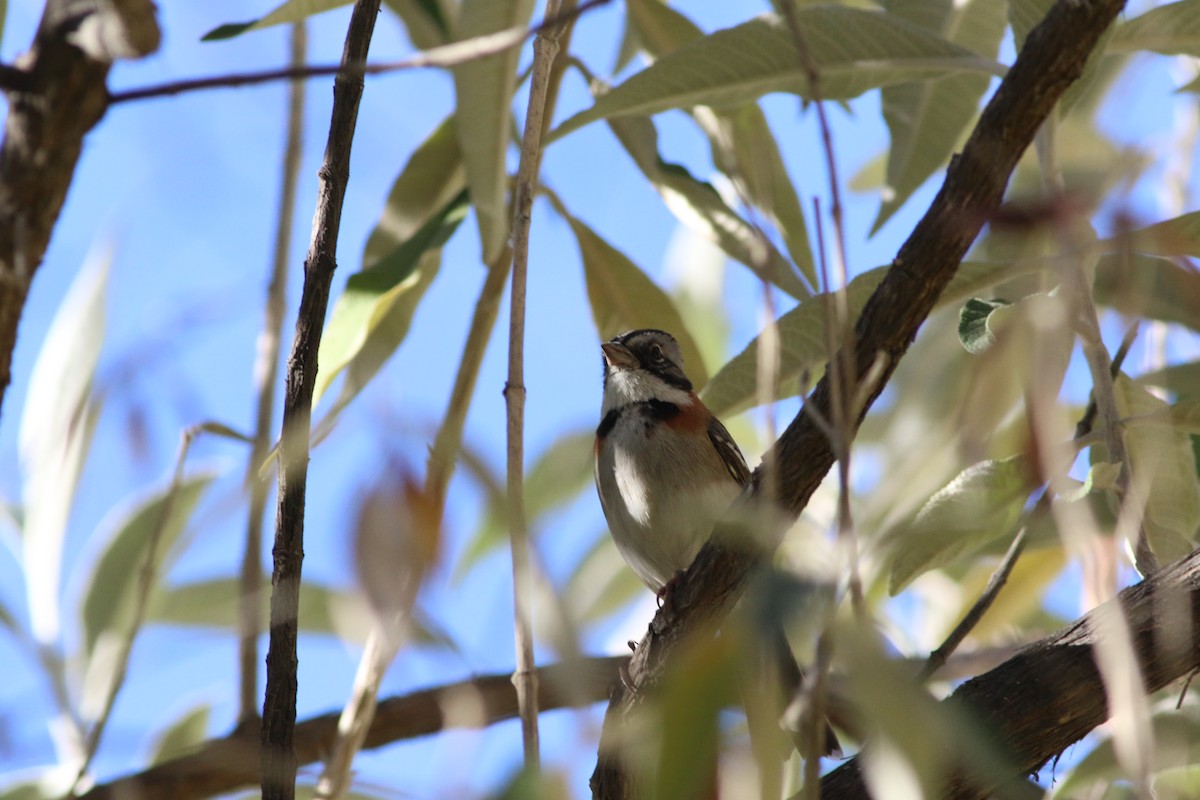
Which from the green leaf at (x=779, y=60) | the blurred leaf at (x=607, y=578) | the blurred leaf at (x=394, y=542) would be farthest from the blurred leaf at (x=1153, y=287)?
the blurred leaf at (x=607, y=578)

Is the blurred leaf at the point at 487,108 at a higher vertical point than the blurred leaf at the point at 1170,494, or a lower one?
higher

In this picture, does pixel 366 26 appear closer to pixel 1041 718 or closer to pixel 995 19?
pixel 1041 718

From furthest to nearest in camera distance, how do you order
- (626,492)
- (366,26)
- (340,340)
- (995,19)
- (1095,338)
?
(626,492), (995,19), (340,340), (1095,338), (366,26)

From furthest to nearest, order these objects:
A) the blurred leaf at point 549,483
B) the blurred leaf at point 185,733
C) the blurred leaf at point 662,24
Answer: the blurred leaf at point 185,733 → the blurred leaf at point 662,24 → the blurred leaf at point 549,483

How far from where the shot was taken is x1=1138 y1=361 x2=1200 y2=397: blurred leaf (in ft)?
10.2

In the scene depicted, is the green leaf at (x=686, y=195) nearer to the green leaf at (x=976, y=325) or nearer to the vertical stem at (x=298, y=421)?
the green leaf at (x=976, y=325)

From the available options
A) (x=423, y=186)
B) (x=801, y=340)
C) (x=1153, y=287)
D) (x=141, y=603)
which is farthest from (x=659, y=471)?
(x=141, y=603)

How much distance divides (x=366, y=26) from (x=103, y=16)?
466 mm

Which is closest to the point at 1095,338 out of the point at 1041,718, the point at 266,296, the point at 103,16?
the point at 1041,718

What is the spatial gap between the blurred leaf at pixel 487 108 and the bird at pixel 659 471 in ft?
3.11

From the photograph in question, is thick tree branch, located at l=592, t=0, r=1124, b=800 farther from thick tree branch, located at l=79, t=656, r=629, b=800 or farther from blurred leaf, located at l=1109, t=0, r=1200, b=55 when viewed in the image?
blurred leaf, located at l=1109, t=0, r=1200, b=55

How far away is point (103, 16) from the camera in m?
1.47

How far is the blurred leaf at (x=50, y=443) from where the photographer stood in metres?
3.34

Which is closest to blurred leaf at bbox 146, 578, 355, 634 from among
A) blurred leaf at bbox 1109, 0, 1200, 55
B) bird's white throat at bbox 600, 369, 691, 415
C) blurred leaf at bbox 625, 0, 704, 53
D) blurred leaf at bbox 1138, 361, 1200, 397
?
bird's white throat at bbox 600, 369, 691, 415
